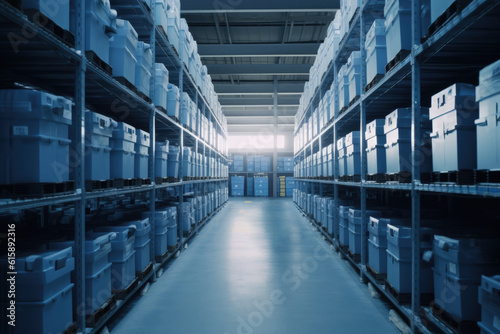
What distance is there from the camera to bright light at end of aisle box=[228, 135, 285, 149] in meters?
21.2

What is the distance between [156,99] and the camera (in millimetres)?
4152

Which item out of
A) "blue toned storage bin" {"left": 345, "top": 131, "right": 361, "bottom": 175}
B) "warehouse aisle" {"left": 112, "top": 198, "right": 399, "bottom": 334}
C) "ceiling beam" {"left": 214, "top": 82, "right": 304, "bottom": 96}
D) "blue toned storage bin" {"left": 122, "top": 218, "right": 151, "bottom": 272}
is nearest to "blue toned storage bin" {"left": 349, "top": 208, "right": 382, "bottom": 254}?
"warehouse aisle" {"left": 112, "top": 198, "right": 399, "bottom": 334}

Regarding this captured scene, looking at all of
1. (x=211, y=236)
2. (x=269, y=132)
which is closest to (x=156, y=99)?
(x=211, y=236)

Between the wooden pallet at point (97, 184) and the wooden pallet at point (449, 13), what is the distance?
267 centimetres

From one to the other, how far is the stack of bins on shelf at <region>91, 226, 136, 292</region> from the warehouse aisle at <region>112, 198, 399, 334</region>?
29 centimetres

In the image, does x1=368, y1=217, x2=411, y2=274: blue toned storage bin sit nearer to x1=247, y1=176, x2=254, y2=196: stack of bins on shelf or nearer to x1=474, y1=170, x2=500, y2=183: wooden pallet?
x1=474, y1=170, x2=500, y2=183: wooden pallet

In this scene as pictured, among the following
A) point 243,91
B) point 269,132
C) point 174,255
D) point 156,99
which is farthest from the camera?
point 269,132

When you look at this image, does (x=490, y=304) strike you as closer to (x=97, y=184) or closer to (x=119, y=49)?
(x=97, y=184)

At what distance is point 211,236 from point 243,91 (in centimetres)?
1003

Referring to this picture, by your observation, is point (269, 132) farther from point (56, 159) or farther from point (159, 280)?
point (56, 159)

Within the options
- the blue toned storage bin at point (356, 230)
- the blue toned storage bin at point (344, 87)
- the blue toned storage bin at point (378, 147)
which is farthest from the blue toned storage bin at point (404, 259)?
the blue toned storage bin at point (344, 87)

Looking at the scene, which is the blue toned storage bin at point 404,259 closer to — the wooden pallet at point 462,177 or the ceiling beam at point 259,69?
the wooden pallet at point 462,177

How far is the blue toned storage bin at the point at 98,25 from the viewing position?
2430 millimetres

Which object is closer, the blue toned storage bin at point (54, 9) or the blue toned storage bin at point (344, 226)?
the blue toned storage bin at point (54, 9)
